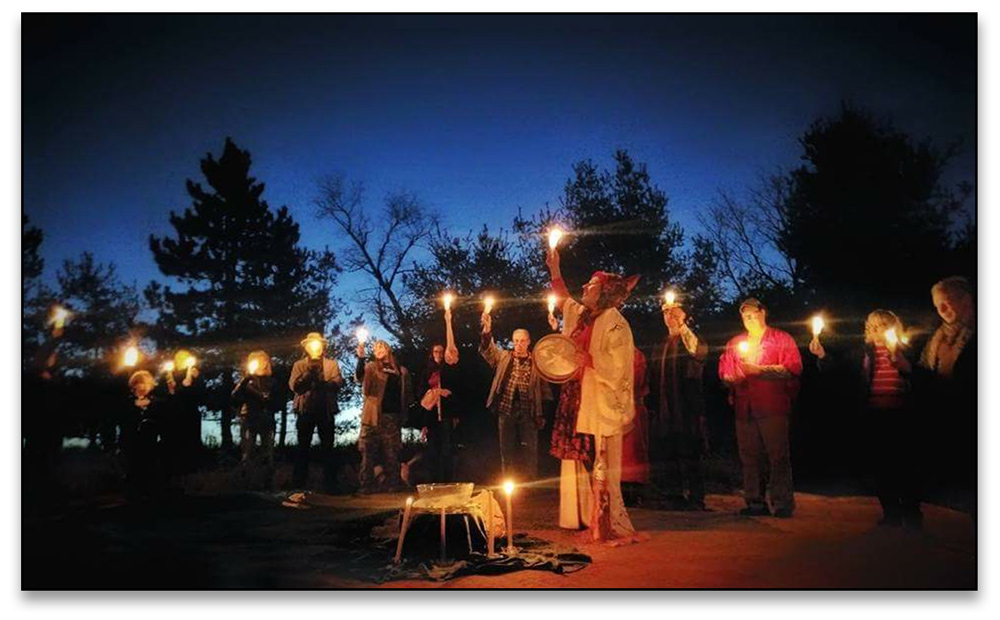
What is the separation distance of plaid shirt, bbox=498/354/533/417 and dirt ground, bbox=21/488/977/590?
1.87 feet

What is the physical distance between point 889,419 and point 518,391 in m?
2.45

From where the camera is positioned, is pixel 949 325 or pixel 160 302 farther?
pixel 160 302

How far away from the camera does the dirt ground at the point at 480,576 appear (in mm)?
4730

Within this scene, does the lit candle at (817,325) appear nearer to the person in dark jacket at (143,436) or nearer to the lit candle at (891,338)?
the lit candle at (891,338)

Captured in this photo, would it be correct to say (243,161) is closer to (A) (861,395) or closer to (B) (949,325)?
(A) (861,395)

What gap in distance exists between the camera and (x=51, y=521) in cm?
519

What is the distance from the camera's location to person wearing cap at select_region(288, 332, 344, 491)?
5355 mm

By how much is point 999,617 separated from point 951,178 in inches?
112

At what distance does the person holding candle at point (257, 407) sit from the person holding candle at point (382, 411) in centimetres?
63

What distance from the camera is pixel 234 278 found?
18.0ft

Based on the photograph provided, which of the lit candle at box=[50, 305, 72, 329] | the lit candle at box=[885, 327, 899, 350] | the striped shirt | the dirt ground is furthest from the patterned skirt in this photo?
the lit candle at box=[50, 305, 72, 329]

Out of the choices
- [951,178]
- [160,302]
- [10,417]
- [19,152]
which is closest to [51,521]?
[10,417]

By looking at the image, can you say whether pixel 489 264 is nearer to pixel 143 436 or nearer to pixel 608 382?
pixel 608 382

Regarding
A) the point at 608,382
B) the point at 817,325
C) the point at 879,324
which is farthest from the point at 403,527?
the point at 879,324
